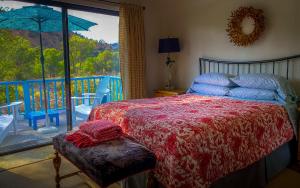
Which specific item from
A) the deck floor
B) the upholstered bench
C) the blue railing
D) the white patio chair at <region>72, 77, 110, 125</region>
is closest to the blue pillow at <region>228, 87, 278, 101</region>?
the upholstered bench

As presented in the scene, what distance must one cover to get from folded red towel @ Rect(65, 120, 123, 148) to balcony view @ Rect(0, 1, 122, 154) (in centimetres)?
188

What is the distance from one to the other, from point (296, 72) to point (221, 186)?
193 cm

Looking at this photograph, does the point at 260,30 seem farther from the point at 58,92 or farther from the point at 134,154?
the point at 58,92

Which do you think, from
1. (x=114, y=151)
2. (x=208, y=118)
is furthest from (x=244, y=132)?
(x=114, y=151)

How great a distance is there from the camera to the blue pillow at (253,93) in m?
2.76

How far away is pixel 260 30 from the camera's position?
3236mm

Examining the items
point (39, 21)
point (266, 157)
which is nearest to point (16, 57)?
point (39, 21)

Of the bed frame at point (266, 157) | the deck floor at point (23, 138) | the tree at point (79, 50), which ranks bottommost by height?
the deck floor at point (23, 138)

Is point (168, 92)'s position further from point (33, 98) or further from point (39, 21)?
point (33, 98)

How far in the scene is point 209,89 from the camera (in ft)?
11.3

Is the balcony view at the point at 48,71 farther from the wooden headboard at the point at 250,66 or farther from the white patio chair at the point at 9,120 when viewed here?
the wooden headboard at the point at 250,66

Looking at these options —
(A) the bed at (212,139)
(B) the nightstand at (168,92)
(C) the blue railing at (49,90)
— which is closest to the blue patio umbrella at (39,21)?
(C) the blue railing at (49,90)

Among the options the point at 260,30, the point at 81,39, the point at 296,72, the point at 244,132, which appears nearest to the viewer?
the point at 244,132

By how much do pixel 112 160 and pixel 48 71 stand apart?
2.87 metres
